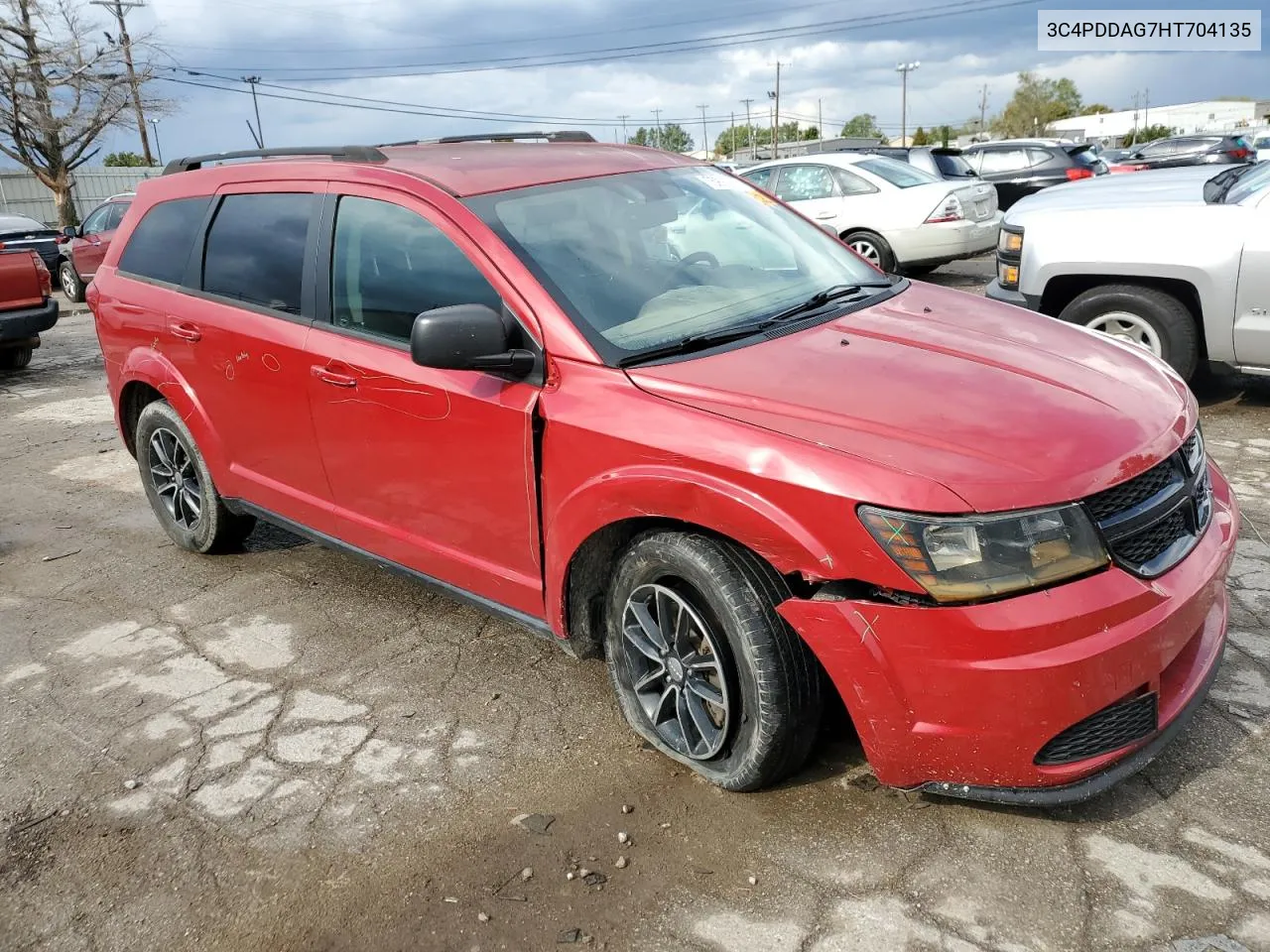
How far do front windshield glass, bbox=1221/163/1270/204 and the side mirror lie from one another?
4.79m

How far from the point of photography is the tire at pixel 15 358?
1062cm

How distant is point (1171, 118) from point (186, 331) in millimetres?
119064

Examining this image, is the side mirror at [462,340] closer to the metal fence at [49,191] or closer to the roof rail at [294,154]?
the roof rail at [294,154]

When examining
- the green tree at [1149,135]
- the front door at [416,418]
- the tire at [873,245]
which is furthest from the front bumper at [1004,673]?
the green tree at [1149,135]

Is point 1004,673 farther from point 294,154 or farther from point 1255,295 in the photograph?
point 1255,295

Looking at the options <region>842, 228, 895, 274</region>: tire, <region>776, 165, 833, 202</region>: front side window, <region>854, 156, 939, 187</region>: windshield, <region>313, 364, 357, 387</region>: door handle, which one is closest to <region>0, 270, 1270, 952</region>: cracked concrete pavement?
<region>313, 364, 357, 387</region>: door handle

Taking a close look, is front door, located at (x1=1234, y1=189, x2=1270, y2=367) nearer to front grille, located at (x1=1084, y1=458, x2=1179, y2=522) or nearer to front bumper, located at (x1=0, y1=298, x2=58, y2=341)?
front grille, located at (x1=1084, y1=458, x2=1179, y2=522)

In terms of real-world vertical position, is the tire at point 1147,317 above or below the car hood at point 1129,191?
below

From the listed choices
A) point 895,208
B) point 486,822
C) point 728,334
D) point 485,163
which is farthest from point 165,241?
point 895,208

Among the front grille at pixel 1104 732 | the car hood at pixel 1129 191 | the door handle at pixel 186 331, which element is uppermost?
the car hood at pixel 1129 191

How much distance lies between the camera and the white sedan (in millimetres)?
11039

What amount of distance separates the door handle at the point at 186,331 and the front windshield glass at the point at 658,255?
1665 mm

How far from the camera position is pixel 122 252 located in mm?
4832

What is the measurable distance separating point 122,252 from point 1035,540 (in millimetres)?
4378
